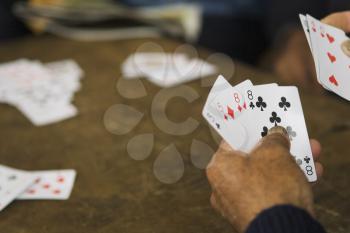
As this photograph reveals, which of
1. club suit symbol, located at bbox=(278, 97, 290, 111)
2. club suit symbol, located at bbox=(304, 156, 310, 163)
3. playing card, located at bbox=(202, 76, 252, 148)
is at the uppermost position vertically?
club suit symbol, located at bbox=(278, 97, 290, 111)

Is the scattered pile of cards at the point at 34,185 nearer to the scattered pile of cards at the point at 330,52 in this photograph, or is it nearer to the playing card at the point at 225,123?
the playing card at the point at 225,123

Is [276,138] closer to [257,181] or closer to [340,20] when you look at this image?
[257,181]

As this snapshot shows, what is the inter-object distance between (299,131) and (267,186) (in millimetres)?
206

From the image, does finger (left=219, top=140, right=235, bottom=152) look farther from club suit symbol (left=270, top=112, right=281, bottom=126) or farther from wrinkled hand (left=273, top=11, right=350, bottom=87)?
wrinkled hand (left=273, top=11, right=350, bottom=87)

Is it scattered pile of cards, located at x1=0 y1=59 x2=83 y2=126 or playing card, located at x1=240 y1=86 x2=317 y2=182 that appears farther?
scattered pile of cards, located at x1=0 y1=59 x2=83 y2=126

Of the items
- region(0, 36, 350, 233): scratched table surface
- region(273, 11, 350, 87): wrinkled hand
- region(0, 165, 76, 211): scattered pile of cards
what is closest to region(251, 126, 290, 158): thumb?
region(0, 36, 350, 233): scratched table surface

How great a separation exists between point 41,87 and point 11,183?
2.26 feet

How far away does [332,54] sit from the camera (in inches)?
41.9

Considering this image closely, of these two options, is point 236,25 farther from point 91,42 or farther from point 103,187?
point 103,187

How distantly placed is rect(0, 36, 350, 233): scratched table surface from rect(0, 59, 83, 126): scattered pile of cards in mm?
36

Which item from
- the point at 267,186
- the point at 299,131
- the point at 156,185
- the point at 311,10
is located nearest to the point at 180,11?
the point at 311,10

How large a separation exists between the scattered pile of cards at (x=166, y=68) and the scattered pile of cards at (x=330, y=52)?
Answer: 83cm

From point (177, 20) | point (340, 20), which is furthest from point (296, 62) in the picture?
point (340, 20)

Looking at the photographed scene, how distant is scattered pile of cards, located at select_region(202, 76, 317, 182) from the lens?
40.2 inches
